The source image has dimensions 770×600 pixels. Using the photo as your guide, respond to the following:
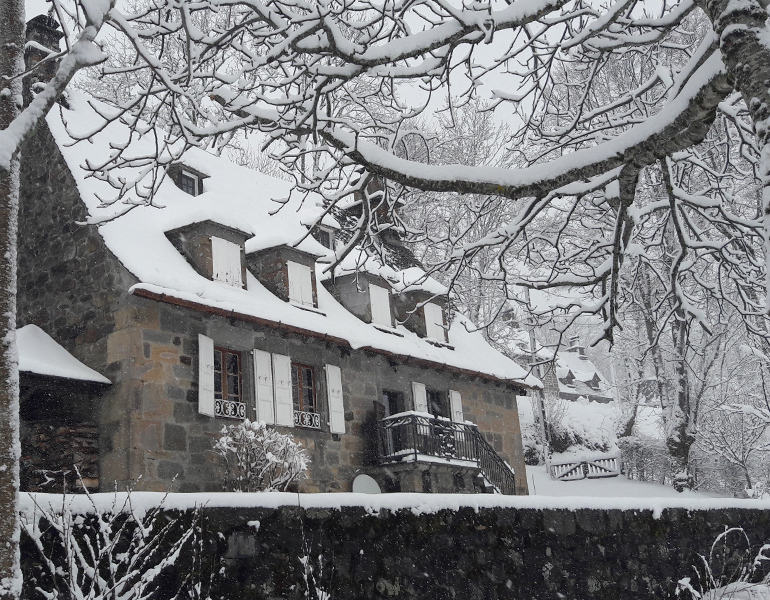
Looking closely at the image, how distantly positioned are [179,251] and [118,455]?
3573mm

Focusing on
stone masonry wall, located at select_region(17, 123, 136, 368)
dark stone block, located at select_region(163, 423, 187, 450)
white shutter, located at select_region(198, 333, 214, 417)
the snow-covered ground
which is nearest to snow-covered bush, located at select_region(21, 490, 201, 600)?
dark stone block, located at select_region(163, 423, 187, 450)

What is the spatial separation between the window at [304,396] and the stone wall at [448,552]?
22.3ft

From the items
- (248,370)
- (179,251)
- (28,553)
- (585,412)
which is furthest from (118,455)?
(585,412)

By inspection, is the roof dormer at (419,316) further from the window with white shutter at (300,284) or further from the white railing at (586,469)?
the white railing at (586,469)

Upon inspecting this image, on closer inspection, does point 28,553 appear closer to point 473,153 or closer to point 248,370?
point 248,370

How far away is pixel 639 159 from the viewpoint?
575 cm

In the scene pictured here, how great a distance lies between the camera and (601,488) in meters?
22.2

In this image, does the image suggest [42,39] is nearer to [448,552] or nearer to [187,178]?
[187,178]

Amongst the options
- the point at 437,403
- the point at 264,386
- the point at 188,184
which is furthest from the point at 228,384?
the point at 437,403

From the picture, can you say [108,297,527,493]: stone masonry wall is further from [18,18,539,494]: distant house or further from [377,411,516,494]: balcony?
[377,411,516,494]: balcony

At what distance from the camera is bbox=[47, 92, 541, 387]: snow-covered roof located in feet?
39.0

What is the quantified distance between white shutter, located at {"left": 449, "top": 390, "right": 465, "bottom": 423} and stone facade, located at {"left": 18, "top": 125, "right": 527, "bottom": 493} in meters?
1.37

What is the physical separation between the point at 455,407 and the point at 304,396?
14.0 ft

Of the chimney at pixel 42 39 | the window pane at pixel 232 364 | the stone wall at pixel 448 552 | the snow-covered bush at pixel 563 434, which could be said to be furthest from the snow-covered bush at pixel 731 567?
the snow-covered bush at pixel 563 434
